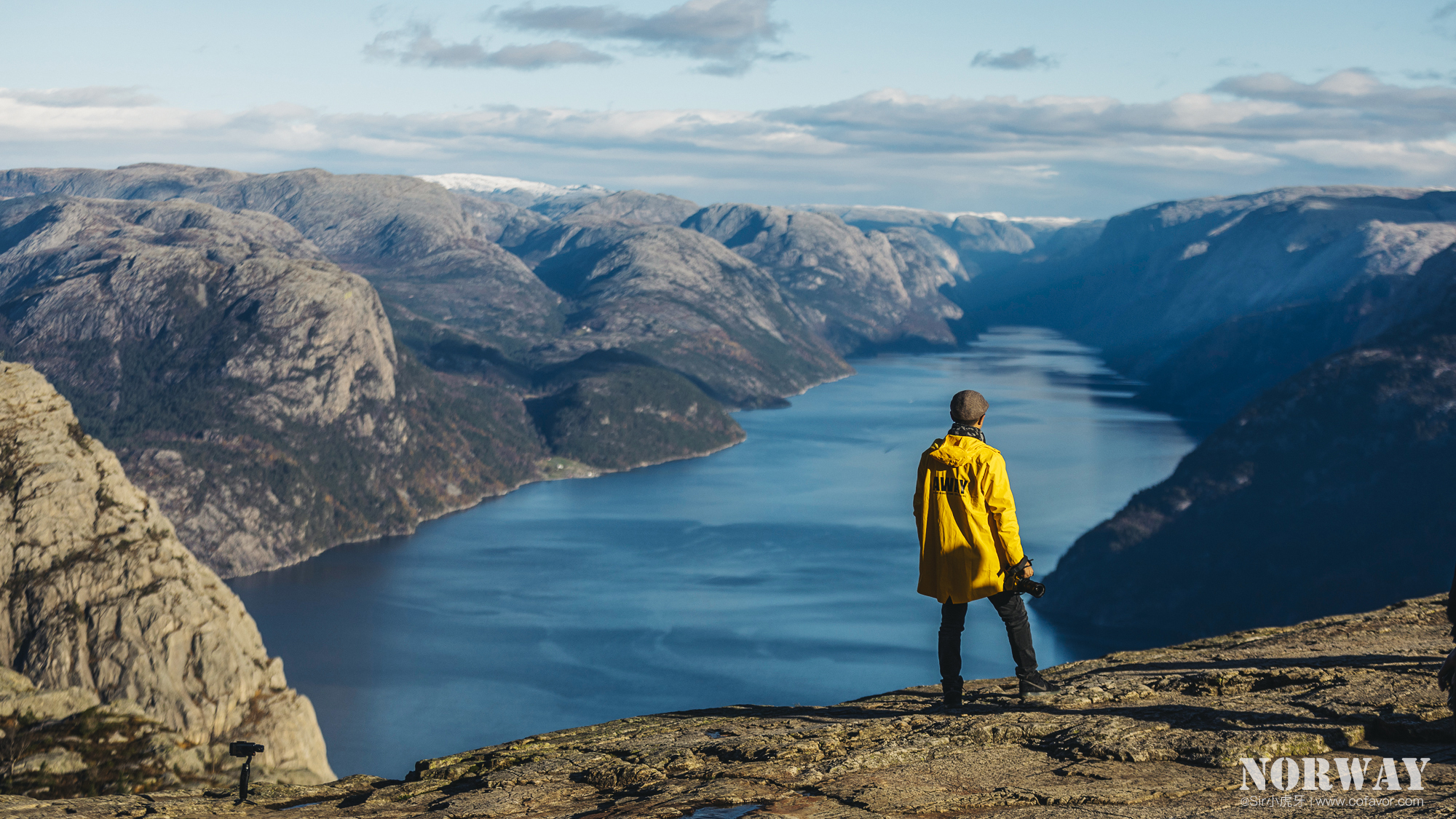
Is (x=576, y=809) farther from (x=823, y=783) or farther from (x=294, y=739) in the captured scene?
(x=294, y=739)

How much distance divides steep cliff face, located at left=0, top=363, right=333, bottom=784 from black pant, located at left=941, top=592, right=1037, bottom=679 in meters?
71.4

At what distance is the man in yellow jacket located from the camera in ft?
60.7

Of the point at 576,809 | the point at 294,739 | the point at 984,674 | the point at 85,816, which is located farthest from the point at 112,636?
the point at 984,674

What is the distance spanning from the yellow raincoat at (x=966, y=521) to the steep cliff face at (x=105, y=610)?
72.9 meters

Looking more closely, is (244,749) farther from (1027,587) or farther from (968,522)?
(1027,587)

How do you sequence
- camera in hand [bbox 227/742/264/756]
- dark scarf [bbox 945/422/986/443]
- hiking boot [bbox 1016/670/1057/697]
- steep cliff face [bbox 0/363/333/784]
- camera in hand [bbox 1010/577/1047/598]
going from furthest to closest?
steep cliff face [bbox 0/363/333/784]
hiking boot [bbox 1016/670/1057/697]
camera in hand [bbox 227/742/264/756]
dark scarf [bbox 945/422/986/443]
camera in hand [bbox 1010/577/1047/598]

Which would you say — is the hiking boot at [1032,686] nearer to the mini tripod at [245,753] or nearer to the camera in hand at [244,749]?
the mini tripod at [245,753]

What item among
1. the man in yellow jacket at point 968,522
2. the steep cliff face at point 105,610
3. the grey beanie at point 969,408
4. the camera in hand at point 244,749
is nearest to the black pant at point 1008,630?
the man in yellow jacket at point 968,522

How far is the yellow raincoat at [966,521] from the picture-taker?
1852 cm

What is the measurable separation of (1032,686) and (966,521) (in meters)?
4.40

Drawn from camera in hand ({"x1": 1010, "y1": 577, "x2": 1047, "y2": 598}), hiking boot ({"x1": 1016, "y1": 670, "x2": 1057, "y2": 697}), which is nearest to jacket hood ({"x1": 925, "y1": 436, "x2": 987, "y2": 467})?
camera in hand ({"x1": 1010, "y1": 577, "x2": 1047, "y2": 598})

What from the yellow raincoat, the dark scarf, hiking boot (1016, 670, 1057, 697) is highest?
the dark scarf

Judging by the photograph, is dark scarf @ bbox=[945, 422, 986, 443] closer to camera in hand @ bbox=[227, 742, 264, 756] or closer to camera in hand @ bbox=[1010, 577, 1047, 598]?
camera in hand @ bbox=[1010, 577, 1047, 598]

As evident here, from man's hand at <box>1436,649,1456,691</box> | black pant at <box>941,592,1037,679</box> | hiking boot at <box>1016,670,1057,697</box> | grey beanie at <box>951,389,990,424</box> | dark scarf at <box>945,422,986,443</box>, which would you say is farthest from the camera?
hiking boot at <box>1016,670,1057,697</box>
